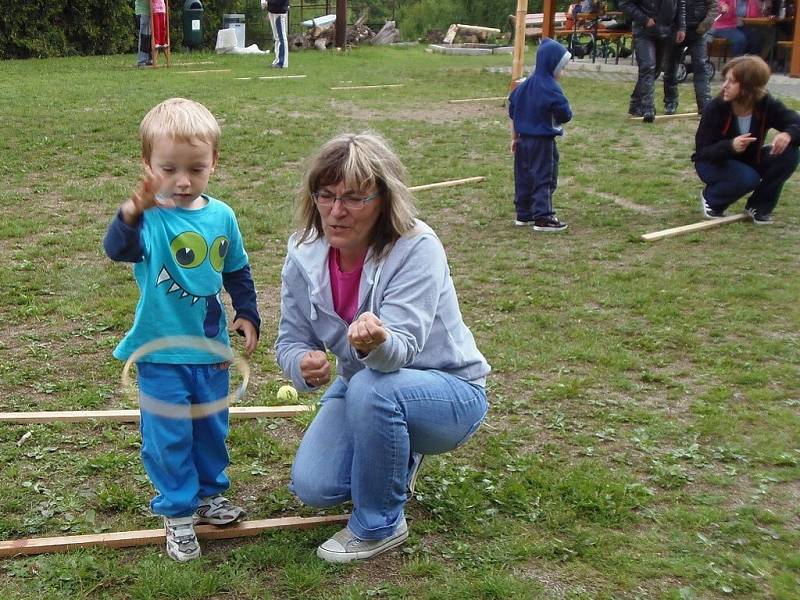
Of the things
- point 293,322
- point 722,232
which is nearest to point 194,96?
point 722,232

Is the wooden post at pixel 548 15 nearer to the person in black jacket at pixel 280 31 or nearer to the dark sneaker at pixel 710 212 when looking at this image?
the person in black jacket at pixel 280 31

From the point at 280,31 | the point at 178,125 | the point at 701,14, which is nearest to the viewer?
the point at 178,125

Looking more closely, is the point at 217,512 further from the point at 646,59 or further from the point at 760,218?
the point at 646,59

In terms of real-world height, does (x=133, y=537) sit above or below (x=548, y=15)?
below

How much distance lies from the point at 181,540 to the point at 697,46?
11187 millimetres

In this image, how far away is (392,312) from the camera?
115 inches

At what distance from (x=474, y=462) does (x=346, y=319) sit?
→ 98 cm

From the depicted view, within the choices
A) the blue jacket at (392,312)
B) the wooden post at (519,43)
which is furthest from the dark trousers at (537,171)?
the blue jacket at (392,312)

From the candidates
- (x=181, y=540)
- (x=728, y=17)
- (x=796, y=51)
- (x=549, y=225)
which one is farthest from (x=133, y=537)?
(x=728, y=17)

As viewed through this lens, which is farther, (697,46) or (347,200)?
(697,46)

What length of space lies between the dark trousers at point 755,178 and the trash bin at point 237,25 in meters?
18.4

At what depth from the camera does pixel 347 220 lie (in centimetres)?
291

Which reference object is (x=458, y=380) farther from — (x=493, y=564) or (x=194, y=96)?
(x=194, y=96)

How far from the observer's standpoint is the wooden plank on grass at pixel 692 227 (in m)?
7.16
